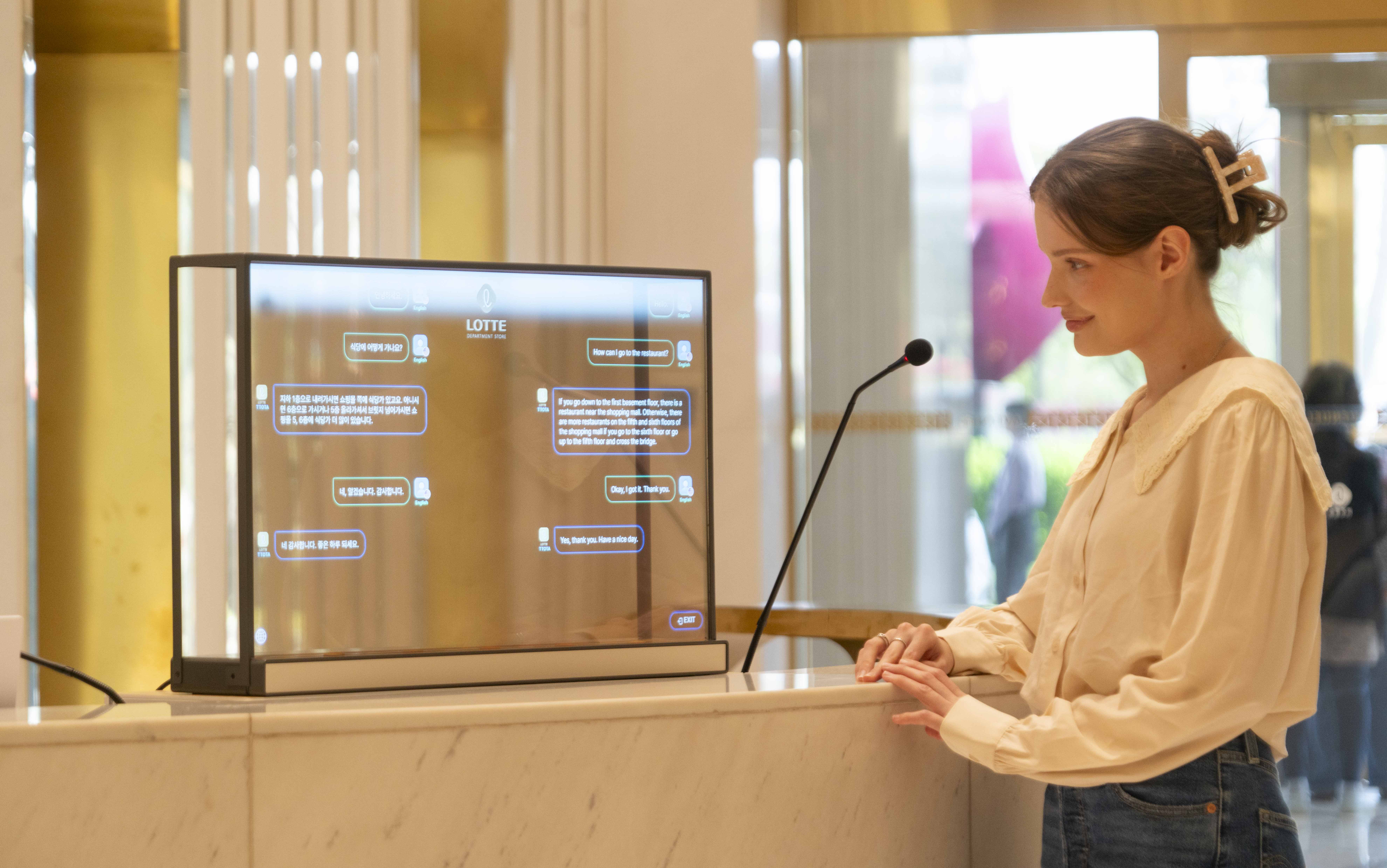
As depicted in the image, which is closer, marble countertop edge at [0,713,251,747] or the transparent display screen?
marble countertop edge at [0,713,251,747]

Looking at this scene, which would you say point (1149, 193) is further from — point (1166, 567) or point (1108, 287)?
point (1166, 567)

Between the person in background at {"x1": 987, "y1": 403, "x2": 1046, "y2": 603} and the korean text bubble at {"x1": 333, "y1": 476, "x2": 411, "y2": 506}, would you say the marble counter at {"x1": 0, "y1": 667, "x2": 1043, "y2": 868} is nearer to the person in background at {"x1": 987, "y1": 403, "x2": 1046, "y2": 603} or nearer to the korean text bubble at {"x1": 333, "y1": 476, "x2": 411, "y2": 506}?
the korean text bubble at {"x1": 333, "y1": 476, "x2": 411, "y2": 506}

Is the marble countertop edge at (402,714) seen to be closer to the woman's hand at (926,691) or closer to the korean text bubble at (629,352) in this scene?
the woman's hand at (926,691)

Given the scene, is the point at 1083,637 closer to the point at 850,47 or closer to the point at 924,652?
the point at 924,652

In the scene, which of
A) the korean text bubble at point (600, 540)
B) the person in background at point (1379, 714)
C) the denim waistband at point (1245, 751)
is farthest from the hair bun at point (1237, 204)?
the person in background at point (1379, 714)

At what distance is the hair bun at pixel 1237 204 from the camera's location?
116cm

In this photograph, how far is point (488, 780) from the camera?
1095 mm

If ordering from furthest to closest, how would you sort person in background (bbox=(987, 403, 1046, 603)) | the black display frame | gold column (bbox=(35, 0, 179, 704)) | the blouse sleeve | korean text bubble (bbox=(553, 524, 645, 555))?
person in background (bbox=(987, 403, 1046, 603)), gold column (bbox=(35, 0, 179, 704)), korean text bubble (bbox=(553, 524, 645, 555)), the black display frame, the blouse sleeve

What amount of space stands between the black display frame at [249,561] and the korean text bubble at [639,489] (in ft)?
0.21

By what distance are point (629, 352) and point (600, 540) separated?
239mm

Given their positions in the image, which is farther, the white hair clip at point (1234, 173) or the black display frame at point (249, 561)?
the black display frame at point (249, 561)

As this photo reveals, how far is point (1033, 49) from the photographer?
3.79m

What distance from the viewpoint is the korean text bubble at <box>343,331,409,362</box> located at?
1283 millimetres

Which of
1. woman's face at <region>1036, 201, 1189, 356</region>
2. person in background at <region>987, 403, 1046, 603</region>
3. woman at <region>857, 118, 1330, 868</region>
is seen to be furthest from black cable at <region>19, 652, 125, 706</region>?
person in background at <region>987, 403, 1046, 603</region>
